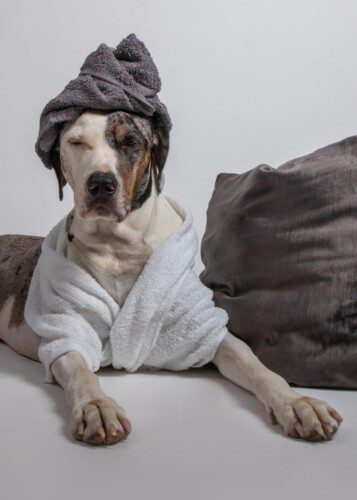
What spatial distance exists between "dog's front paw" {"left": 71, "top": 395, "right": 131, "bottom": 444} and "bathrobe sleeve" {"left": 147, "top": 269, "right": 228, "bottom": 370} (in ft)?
1.64

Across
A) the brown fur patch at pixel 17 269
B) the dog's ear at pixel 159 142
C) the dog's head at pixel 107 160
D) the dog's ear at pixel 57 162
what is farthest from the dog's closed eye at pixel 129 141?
the brown fur patch at pixel 17 269

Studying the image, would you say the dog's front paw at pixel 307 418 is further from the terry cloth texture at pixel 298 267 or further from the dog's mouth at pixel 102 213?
the dog's mouth at pixel 102 213

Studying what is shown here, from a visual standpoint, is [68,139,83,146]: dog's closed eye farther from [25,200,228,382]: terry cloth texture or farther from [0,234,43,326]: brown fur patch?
[0,234,43,326]: brown fur patch

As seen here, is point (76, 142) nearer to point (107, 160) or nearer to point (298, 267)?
point (107, 160)

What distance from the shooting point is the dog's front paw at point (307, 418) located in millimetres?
1884

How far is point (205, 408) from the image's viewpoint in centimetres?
213

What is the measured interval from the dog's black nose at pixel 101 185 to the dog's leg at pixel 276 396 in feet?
1.91

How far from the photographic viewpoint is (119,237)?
2.46 m

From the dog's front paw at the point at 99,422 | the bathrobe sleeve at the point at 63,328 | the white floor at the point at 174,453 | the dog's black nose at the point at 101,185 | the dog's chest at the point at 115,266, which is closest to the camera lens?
the white floor at the point at 174,453

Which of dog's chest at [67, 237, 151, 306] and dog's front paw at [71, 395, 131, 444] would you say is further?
dog's chest at [67, 237, 151, 306]

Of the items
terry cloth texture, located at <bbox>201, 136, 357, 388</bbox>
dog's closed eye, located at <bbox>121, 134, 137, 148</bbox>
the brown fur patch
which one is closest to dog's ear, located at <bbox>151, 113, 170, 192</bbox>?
dog's closed eye, located at <bbox>121, 134, 137, 148</bbox>

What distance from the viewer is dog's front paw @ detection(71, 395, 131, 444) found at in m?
1.84

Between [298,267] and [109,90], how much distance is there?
757mm

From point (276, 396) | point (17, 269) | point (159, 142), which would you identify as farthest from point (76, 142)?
point (276, 396)
